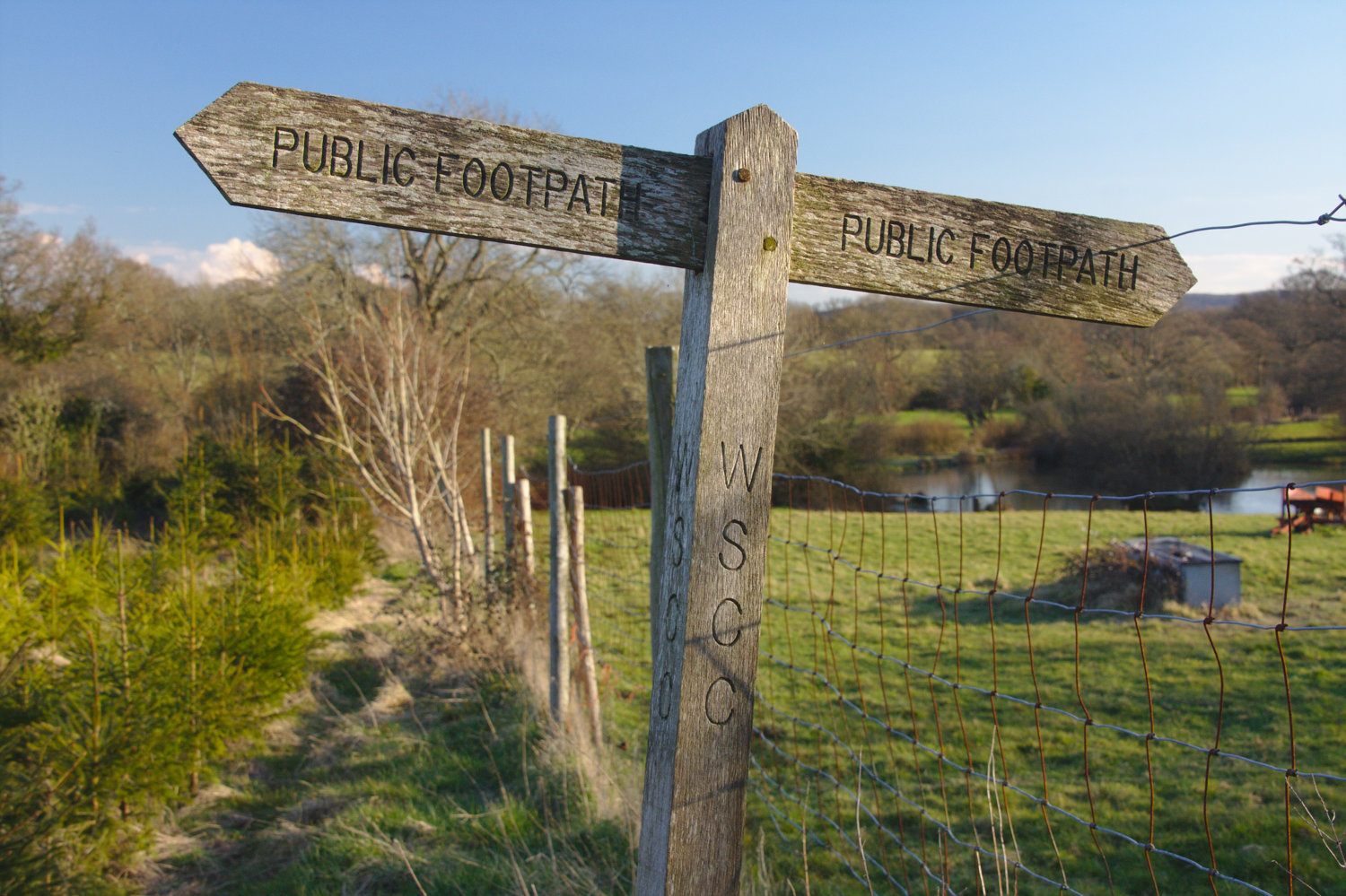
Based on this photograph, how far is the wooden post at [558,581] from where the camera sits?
4.34 m

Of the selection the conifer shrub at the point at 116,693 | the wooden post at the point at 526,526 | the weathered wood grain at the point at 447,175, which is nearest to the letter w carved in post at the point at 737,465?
the weathered wood grain at the point at 447,175

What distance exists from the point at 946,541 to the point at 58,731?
14.1m

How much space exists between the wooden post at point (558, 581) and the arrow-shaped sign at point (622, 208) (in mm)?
2783

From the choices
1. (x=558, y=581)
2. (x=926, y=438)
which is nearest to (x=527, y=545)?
(x=558, y=581)

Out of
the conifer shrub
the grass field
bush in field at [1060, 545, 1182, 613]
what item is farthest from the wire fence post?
bush in field at [1060, 545, 1182, 613]

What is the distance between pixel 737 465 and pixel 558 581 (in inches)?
120

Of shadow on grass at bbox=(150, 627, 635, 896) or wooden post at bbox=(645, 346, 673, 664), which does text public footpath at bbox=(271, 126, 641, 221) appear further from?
shadow on grass at bbox=(150, 627, 635, 896)

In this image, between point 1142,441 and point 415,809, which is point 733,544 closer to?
point 415,809

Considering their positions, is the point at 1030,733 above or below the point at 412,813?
below

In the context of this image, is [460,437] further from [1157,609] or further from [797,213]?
[797,213]

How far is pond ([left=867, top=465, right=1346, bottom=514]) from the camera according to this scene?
23484 mm

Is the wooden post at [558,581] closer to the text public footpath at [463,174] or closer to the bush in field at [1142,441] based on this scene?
the text public footpath at [463,174]

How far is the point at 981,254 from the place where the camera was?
1707 mm

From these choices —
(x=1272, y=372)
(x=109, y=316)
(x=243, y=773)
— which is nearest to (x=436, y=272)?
(x=109, y=316)
